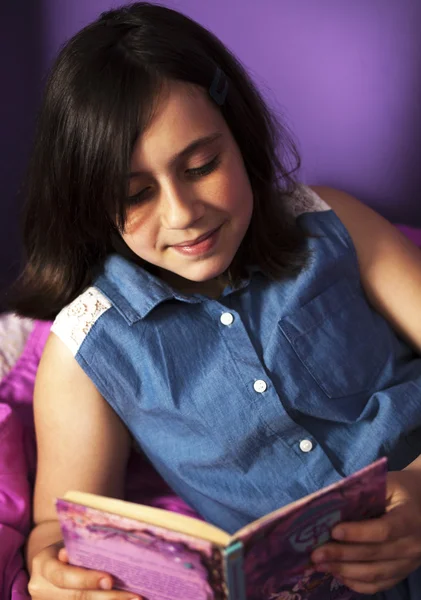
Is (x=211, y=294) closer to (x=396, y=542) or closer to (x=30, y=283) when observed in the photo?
(x=30, y=283)

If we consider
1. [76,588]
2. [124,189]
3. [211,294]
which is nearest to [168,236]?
[124,189]

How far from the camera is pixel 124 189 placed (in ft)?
3.05

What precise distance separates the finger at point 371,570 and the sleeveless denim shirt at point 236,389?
0.11m

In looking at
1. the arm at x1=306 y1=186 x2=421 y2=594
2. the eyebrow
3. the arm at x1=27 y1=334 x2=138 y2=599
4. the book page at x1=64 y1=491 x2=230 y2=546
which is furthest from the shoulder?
the book page at x1=64 y1=491 x2=230 y2=546

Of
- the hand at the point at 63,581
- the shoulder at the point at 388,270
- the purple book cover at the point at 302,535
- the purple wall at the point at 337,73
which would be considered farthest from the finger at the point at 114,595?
the purple wall at the point at 337,73

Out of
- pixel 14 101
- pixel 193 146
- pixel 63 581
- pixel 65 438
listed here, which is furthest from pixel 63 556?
pixel 14 101

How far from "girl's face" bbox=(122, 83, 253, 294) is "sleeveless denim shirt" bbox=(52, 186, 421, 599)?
0.08 m

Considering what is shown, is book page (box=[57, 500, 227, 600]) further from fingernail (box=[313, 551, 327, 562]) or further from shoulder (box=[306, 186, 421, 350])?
shoulder (box=[306, 186, 421, 350])

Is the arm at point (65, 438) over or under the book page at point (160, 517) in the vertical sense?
under

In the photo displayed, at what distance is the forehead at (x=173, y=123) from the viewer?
920 mm

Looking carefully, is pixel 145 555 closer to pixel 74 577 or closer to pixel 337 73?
pixel 74 577

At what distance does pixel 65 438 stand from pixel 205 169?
383 millimetres

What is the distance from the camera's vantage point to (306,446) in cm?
104

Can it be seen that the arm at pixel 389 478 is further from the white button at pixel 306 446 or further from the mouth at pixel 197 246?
the mouth at pixel 197 246
